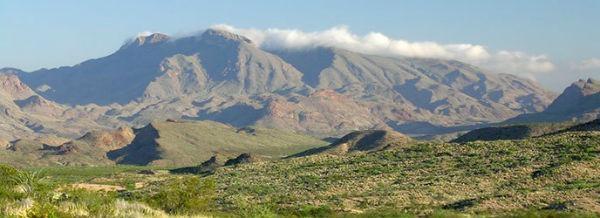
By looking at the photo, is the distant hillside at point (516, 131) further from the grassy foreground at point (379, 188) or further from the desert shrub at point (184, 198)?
the desert shrub at point (184, 198)

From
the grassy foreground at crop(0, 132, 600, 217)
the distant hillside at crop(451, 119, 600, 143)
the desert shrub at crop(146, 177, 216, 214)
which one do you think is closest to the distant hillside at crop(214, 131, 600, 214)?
the grassy foreground at crop(0, 132, 600, 217)

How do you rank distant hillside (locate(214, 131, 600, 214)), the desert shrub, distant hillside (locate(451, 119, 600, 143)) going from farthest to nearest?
distant hillside (locate(451, 119, 600, 143)) → distant hillside (locate(214, 131, 600, 214)) → the desert shrub

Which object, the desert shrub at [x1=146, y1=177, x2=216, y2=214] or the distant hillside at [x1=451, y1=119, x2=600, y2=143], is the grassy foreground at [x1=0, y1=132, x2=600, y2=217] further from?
the distant hillside at [x1=451, y1=119, x2=600, y2=143]

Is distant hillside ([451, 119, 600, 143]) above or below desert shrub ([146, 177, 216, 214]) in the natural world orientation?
below

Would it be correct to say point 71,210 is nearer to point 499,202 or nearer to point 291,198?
point 499,202

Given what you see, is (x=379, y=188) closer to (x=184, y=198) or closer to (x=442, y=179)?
(x=442, y=179)

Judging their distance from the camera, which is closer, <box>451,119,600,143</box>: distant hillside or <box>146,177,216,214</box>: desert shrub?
<box>146,177,216,214</box>: desert shrub

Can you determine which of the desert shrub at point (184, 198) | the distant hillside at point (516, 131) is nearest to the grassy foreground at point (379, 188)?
the desert shrub at point (184, 198)

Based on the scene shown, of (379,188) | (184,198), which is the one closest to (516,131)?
(379,188)

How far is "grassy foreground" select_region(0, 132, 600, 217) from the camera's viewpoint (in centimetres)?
2992

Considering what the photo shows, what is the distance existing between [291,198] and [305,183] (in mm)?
13217

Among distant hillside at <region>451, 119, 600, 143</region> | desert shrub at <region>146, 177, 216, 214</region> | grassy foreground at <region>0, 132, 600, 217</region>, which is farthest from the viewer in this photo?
distant hillside at <region>451, 119, 600, 143</region>

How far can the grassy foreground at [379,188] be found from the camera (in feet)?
Result: 98.2

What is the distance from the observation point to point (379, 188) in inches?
2557
